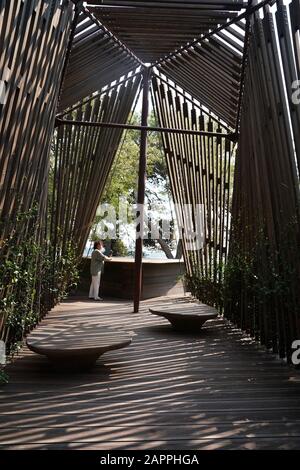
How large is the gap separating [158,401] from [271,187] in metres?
2.73

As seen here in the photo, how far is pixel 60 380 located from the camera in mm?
3752

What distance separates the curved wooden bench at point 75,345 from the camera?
3.78m

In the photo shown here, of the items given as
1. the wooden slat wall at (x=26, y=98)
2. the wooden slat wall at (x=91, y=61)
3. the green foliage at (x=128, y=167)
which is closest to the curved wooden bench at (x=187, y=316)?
the wooden slat wall at (x=26, y=98)

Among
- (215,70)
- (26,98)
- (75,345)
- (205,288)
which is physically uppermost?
(215,70)

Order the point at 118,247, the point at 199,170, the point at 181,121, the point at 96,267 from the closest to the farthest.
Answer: the point at 199,170 < the point at 181,121 < the point at 96,267 < the point at 118,247

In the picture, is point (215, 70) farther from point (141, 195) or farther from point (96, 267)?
point (96, 267)

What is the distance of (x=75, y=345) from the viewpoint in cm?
389

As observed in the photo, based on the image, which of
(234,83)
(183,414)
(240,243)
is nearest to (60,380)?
(183,414)

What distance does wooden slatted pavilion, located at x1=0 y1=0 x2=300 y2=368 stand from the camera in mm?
4098

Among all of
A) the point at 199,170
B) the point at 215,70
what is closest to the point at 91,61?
the point at 215,70

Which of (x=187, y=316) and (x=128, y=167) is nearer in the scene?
(x=187, y=316)

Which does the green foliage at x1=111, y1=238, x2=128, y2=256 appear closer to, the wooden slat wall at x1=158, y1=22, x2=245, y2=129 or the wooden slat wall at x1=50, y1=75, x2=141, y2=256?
the wooden slat wall at x1=50, y1=75, x2=141, y2=256

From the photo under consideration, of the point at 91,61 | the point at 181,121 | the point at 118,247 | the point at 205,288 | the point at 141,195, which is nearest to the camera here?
the point at 91,61

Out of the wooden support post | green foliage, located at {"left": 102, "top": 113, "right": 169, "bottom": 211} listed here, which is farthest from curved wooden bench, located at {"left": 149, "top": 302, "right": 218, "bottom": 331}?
green foliage, located at {"left": 102, "top": 113, "right": 169, "bottom": 211}
